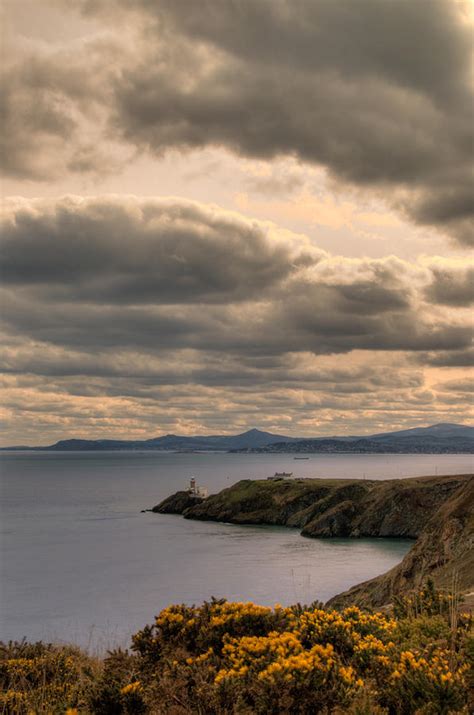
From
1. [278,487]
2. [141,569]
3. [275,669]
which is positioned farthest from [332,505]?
[275,669]

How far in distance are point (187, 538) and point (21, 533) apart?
1377 inches

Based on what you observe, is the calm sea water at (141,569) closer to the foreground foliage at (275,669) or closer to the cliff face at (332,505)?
the cliff face at (332,505)

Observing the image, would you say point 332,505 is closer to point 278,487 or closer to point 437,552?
point 278,487

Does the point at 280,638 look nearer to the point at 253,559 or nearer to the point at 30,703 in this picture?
the point at 30,703

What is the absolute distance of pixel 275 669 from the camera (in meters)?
8.18

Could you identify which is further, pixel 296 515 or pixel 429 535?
pixel 296 515

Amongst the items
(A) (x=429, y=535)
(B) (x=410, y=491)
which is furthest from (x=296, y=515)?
(A) (x=429, y=535)

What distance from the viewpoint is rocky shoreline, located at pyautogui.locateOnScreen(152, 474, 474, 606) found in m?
37.7

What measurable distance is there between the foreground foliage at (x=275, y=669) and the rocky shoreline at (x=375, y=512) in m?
19.0

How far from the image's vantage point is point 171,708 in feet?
27.9

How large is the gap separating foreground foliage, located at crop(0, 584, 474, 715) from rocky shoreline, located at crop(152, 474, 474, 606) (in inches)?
747

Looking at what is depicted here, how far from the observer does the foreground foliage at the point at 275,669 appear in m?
8.23

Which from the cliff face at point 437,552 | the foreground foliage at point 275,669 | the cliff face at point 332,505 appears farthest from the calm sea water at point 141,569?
the foreground foliage at point 275,669

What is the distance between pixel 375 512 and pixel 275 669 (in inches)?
4405
